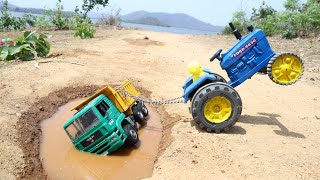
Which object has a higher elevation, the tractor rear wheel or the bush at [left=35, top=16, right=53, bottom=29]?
the tractor rear wheel

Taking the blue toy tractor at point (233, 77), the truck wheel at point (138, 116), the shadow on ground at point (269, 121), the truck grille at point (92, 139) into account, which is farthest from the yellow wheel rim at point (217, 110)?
the truck grille at point (92, 139)

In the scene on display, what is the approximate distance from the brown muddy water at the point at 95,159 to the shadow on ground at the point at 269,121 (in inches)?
74.7

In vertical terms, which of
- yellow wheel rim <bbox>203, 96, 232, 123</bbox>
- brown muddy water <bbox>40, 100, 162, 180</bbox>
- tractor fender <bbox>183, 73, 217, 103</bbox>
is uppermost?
tractor fender <bbox>183, 73, 217, 103</bbox>

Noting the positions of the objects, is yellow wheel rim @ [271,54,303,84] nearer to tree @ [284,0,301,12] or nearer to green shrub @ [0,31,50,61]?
green shrub @ [0,31,50,61]

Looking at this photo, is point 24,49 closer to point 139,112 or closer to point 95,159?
point 139,112

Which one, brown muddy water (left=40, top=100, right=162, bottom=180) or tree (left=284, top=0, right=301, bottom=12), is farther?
tree (left=284, top=0, right=301, bottom=12)

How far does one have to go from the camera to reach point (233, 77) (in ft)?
22.4

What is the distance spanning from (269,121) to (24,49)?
28.7 ft

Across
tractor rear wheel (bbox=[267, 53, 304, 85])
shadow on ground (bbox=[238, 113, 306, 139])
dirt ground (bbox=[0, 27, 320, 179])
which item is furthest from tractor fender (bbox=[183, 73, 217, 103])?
shadow on ground (bbox=[238, 113, 306, 139])

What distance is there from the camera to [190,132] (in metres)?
6.51

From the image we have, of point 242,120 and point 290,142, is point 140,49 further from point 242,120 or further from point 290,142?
point 290,142

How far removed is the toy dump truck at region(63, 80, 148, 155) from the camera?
20.5 ft

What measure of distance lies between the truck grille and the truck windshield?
148mm

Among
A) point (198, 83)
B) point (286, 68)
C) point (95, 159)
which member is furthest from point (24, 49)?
point (286, 68)
